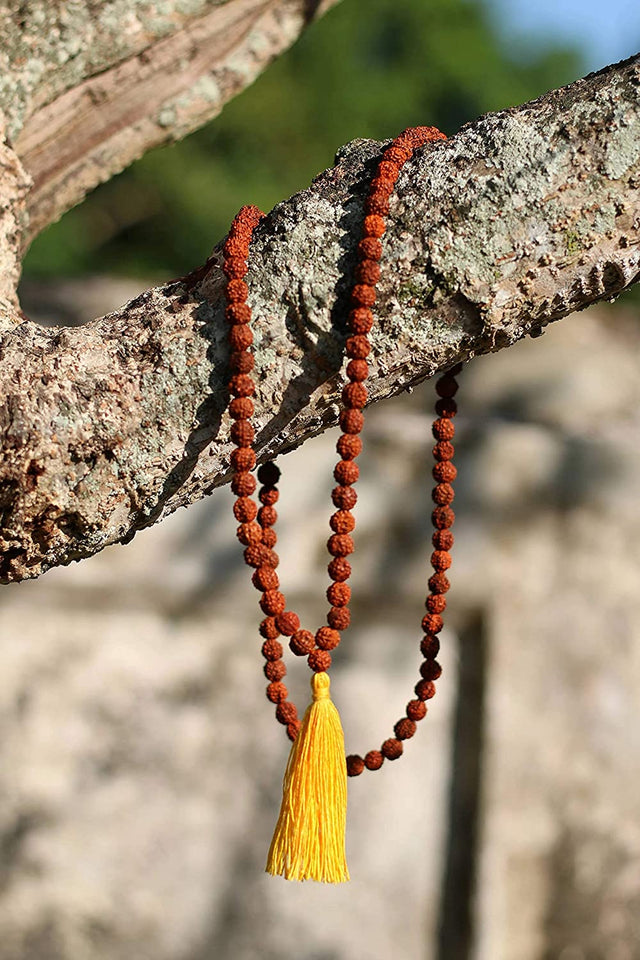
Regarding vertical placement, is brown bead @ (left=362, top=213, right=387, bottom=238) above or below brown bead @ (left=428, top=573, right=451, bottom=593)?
above

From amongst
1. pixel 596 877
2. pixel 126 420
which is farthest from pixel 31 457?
pixel 596 877

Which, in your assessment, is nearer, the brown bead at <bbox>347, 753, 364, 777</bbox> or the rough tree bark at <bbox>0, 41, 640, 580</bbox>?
the rough tree bark at <bbox>0, 41, 640, 580</bbox>

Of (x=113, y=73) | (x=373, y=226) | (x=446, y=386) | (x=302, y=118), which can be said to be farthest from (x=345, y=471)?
(x=302, y=118)

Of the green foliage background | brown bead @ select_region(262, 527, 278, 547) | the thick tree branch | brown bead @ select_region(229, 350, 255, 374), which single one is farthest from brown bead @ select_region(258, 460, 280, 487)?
the green foliage background

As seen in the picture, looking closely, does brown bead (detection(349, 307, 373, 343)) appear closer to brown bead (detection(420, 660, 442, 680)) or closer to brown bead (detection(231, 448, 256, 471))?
brown bead (detection(231, 448, 256, 471))

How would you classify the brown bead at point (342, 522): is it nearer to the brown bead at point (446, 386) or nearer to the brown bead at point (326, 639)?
the brown bead at point (326, 639)

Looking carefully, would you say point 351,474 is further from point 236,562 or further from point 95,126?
point 236,562

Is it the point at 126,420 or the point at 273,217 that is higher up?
the point at 273,217

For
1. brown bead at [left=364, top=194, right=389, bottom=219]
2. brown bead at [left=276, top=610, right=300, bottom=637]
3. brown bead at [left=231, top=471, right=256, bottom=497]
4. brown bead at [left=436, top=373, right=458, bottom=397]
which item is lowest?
brown bead at [left=276, top=610, right=300, bottom=637]
